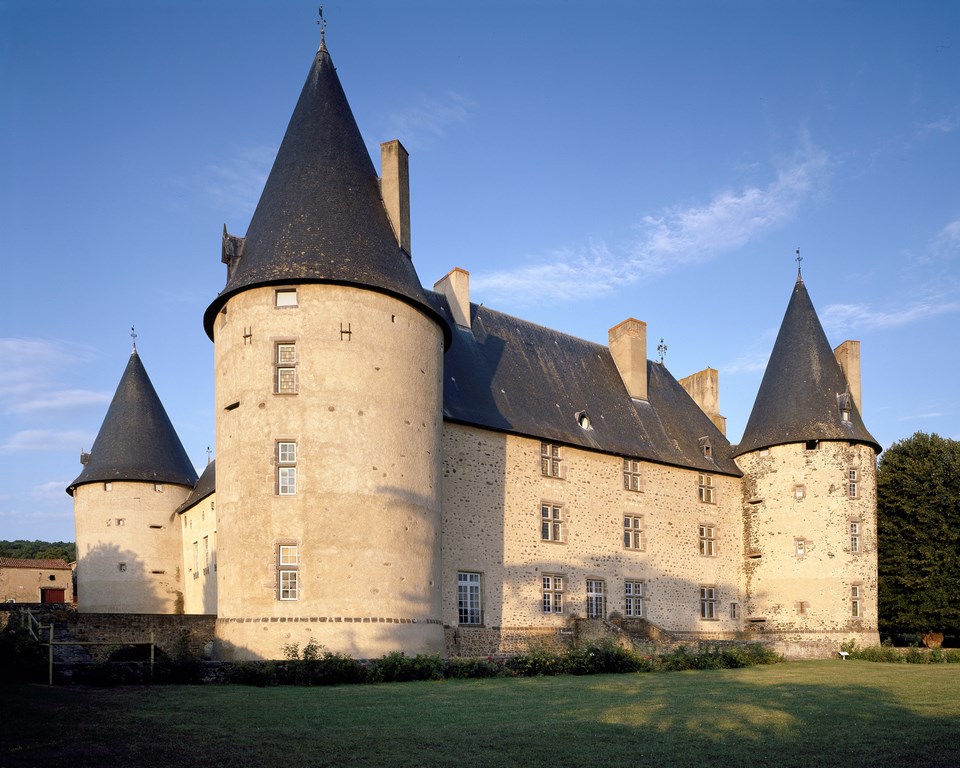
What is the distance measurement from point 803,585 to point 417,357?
18.3 metres

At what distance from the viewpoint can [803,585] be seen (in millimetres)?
32500

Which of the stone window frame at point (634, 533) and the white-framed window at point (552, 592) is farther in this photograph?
the stone window frame at point (634, 533)

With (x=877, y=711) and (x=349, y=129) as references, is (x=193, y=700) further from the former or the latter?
(x=349, y=129)

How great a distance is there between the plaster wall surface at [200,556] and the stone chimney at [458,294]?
10070 mm

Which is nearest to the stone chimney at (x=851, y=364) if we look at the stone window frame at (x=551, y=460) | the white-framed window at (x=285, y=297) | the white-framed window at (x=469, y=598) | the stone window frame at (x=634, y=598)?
the stone window frame at (x=634, y=598)

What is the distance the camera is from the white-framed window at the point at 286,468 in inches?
789

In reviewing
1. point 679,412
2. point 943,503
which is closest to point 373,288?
point 679,412

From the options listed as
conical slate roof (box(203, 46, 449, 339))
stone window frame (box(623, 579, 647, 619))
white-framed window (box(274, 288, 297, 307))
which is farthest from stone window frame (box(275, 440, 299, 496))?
stone window frame (box(623, 579, 647, 619))

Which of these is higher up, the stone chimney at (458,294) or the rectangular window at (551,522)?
the stone chimney at (458,294)

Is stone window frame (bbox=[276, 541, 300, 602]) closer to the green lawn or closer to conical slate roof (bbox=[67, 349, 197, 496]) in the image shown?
the green lawn

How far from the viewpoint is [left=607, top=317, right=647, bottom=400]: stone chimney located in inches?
1377

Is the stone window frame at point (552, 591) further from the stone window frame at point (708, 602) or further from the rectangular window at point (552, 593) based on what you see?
the stone window frame at point (708, 602)

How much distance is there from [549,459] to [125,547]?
17040 mm

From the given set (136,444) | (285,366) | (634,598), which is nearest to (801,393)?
(634,598)
